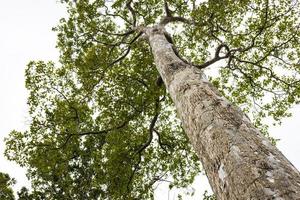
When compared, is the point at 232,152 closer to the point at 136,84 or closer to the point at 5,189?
the point at 136,84

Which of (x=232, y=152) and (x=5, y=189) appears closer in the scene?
(x=232, y=152)

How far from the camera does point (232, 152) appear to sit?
8.32 feet

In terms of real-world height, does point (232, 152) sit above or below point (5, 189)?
below

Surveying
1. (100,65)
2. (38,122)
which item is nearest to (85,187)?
(38,122)

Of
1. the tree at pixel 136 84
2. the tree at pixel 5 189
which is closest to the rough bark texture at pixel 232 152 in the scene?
the tree at pixel 136 84

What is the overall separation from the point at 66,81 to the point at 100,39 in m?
2.54

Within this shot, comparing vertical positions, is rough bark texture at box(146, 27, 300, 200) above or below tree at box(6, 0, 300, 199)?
below

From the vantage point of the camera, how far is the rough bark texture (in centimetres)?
205

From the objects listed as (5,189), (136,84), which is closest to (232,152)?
(136,84)

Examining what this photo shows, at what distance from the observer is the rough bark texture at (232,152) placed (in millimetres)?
2051

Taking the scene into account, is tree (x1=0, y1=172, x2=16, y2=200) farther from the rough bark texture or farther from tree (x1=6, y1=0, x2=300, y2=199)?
the rough bark texture

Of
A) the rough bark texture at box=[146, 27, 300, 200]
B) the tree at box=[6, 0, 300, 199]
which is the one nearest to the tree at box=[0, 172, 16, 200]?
the tree at box=[6, 0, 300, 199]

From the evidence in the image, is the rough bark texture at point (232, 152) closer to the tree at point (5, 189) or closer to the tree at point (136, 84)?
the tree at point (136, 84)

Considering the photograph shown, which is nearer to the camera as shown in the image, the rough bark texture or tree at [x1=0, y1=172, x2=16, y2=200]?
the rough bark texture
